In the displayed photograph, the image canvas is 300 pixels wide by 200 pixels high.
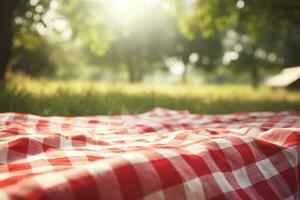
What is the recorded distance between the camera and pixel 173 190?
1334 millimetres

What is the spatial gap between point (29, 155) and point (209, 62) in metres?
32.0

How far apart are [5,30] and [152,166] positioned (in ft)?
21.1

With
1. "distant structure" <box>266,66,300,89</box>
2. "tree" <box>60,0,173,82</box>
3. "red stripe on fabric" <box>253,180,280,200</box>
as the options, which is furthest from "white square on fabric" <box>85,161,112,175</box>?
"tree" <box>60,0,173,82</box>

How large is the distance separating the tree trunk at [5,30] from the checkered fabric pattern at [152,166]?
16.9 ft

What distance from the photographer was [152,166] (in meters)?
1.37

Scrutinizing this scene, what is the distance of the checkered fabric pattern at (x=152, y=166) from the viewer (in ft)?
3.84

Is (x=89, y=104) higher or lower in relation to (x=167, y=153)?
lower

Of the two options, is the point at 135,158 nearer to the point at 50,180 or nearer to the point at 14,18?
the point at 50,180

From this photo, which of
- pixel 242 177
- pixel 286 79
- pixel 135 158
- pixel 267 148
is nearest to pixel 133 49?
pixel 286 79

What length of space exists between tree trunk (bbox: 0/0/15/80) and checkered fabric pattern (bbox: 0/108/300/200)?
5149 millimetres

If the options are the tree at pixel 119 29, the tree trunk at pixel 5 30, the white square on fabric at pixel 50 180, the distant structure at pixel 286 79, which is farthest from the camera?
the tree at pixel 119 29

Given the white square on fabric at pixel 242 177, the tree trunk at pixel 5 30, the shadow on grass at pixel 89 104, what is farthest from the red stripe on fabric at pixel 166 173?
the tree trunk at pixel 5 30

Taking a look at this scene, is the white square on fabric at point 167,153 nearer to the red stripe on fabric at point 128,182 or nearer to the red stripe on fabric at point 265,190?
the red stripe on fabric at point 128,182

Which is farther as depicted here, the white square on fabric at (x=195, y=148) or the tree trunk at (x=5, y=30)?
the tree trunk at (x=5, y=30)
